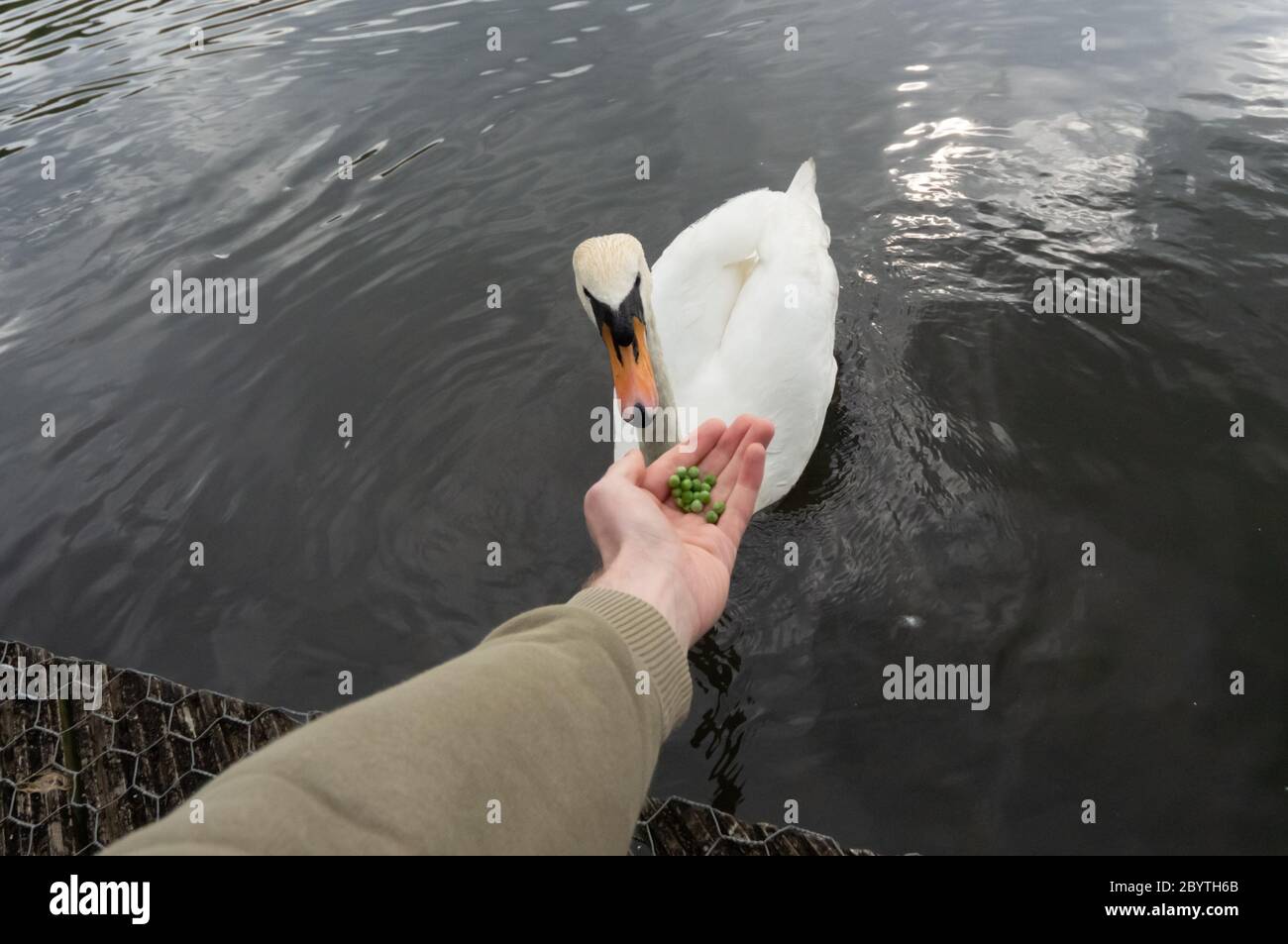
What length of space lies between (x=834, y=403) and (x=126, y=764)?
522 centimetres

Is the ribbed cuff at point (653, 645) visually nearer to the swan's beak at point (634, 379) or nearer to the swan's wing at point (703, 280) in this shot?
the swan's beak at point (634, 379)

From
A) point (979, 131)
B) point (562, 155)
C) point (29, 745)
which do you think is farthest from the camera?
point (562, 155)

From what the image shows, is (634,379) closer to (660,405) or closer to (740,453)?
(660,405)

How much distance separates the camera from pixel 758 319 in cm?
604

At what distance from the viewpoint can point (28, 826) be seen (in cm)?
441

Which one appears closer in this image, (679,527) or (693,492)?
(679,527)

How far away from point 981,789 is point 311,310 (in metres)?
7.30

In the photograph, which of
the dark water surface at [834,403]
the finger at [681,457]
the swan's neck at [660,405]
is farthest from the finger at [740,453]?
the dark water surface at [834,403]

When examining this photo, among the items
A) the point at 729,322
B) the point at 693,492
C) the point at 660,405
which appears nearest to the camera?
the point at 693,492

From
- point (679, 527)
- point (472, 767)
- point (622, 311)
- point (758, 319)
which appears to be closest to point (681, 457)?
point (679, 527)

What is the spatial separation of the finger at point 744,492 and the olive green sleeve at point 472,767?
6.29 feet
